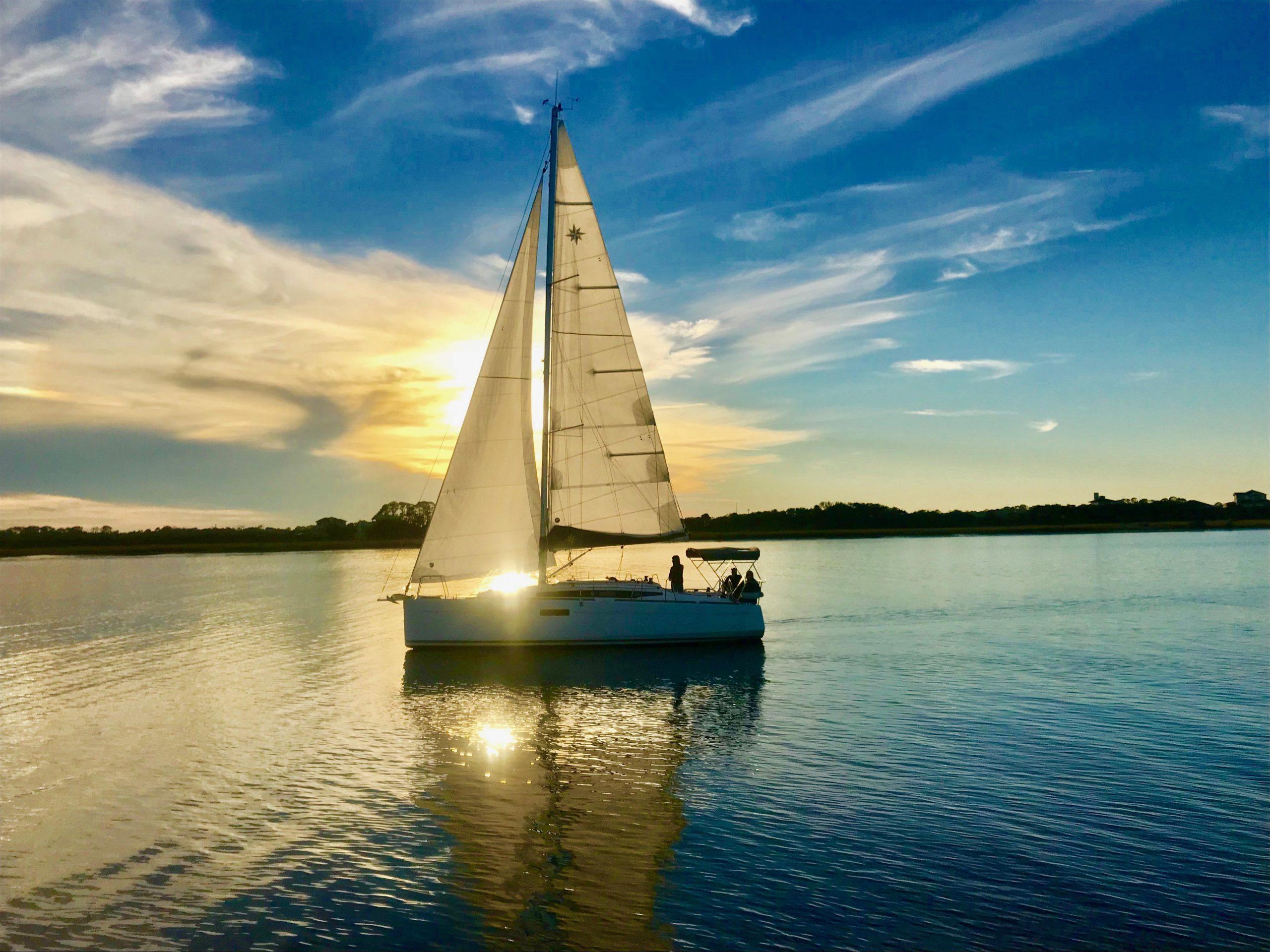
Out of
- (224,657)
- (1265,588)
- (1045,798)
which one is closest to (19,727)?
(224,657)

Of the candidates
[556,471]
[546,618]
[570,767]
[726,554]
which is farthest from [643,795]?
[726,554]

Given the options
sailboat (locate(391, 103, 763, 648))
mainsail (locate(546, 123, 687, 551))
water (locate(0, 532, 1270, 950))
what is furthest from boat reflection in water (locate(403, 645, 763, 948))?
mainsail (locate(546, 123, 687, 551))

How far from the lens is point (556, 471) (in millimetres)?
28422

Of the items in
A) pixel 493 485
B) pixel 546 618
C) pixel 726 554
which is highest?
pixel 493 485

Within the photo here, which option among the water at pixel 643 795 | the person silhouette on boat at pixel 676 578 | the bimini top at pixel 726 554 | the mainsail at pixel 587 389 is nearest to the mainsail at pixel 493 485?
the mainsail at pixel 587 389

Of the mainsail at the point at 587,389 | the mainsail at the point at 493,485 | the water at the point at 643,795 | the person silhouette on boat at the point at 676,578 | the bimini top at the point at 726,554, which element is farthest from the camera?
the bimini top at the point at 726,554

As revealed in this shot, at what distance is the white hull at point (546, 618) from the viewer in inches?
1101

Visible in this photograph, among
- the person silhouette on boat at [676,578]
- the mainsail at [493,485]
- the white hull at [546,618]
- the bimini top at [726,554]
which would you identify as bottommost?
the white hull at [546,618]

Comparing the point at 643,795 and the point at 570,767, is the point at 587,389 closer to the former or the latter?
the point at 570,767

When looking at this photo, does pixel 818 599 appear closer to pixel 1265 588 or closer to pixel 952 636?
pixel 952 636

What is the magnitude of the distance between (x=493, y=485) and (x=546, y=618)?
16.4ft

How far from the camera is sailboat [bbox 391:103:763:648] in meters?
28.2

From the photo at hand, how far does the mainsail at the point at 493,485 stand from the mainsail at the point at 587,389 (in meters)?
1.00

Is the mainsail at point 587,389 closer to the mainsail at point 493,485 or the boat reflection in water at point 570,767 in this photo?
the mainsail at point 493,485
